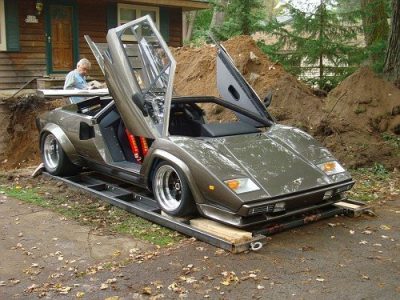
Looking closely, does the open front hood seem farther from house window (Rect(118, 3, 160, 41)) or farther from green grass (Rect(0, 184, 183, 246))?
house window (Rect(118, 3, 160, 41))

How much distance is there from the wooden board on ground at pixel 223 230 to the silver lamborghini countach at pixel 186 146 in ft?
0.28

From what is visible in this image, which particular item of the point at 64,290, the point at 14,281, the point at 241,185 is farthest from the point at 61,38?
the point at 64,290

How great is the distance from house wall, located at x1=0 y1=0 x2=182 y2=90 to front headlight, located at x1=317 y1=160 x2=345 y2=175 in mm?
13241

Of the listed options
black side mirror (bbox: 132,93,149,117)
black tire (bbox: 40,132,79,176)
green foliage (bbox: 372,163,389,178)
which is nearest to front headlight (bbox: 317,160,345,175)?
black side mirror (bbox: 132,93,149,117)

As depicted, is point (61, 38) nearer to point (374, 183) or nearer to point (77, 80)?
point (77, 80)

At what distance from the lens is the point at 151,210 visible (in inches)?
244

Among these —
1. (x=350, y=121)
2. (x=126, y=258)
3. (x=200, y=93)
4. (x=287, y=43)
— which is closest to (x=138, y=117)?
(x=126, y=258)

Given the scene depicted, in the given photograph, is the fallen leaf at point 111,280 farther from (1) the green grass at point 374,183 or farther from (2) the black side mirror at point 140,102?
(1) the green grass at point 374,183

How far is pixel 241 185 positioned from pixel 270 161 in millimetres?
656

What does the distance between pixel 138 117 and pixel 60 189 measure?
6.81ft

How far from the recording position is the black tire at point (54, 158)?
7925mm

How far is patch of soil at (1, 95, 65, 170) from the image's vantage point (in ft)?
47.7

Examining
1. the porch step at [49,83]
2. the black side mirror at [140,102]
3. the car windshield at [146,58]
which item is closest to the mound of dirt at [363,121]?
the car windshield at [146,58]

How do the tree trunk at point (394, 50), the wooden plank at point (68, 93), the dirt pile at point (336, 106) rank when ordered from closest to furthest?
1. the wooden plank at point (68, 93)
2. the dirt pile at point (336, 106)
3. the tree trunk at point (394, 50)
